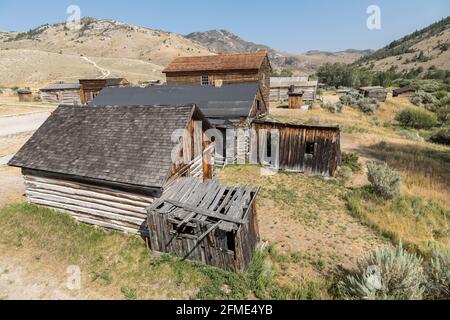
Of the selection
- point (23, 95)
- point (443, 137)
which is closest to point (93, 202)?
point (443, 137)

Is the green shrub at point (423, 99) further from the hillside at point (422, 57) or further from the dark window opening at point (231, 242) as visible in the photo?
the hillside at point (422, 57)

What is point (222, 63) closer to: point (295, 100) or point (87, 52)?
point (295, 100)

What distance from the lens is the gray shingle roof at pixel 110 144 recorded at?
9055mm

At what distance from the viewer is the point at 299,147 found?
1559 cm

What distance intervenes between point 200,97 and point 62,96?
101ft

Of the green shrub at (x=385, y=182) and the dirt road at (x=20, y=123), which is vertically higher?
the dirt road at (x=20, y=123)

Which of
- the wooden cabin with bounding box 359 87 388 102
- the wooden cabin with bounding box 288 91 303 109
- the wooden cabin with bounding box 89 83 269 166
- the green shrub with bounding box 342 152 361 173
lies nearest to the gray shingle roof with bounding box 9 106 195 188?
the wooden cabin with bounding box 89 83 269 166

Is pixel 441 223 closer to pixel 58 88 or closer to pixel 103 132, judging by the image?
pixel 103 132

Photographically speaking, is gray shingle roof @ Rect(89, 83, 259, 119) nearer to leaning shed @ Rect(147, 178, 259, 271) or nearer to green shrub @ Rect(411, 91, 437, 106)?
leaning shed @ Rect(147, 178, 259, 271)

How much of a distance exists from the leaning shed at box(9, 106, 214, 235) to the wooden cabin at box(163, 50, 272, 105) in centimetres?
2333

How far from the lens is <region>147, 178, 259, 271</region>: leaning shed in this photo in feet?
24.3

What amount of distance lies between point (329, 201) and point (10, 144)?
22.8m

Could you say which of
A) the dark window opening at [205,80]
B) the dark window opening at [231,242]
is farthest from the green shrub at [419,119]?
the dark window opening at [231,242]

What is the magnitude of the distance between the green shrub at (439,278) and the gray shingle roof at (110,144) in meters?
7.17
